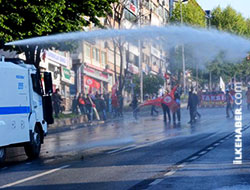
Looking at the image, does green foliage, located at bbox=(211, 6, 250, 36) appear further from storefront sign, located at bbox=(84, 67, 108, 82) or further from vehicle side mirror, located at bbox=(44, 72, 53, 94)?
vehicle side mirror, located at bbox=(44, 72, 53, 94)

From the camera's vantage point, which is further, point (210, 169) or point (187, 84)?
point (187, 84)

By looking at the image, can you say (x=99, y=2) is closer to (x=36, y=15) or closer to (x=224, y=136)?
(x=36, y=15)

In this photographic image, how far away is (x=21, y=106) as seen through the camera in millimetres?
15641

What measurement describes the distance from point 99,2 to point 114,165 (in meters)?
15.2

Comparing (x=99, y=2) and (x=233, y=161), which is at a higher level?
(x=99, y=2)

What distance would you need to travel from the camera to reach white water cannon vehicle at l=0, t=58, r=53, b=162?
14805 millimetres

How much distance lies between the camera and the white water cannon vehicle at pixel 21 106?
14805mm

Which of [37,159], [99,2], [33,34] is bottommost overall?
[37,159]

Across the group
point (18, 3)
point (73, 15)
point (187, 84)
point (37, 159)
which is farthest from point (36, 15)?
point (187, 84)

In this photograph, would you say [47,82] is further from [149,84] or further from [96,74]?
[149,84]

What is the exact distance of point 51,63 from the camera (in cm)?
4512

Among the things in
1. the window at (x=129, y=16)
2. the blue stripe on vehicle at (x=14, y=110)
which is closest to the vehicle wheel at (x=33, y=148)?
the blue stripe on vehicle at (x=14, y=110)

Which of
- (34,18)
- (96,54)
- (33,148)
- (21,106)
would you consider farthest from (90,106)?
(21,106)

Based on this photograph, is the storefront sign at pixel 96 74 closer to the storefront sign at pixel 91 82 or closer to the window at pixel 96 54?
the storefront sign at pixel 91 82
